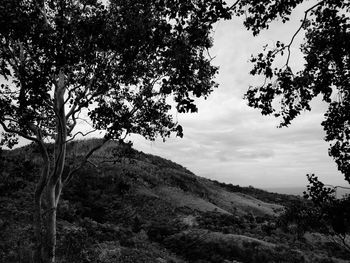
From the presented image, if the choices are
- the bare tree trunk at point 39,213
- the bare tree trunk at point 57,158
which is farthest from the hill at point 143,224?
the bare tree trunk at point 39,213

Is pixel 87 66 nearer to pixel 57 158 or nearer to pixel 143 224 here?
pixel 57 158

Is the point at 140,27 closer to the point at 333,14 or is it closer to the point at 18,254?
the point at 333,14

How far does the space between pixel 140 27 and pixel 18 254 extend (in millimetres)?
12401

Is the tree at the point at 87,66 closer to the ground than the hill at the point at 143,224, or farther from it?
farther from it

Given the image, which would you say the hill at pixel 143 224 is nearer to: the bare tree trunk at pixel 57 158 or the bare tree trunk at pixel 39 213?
the bare tree trunk at pixel 57 158

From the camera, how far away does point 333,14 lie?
23.8 ft

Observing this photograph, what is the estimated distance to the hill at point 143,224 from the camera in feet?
59.0

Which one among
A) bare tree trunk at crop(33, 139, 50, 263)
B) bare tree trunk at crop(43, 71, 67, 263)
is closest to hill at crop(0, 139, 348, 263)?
bare tree trunk at crop(43, 71, 67, 263)

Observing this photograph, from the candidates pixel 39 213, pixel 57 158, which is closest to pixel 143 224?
pixel 39 213

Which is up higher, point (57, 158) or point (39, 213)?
point (57, 158)

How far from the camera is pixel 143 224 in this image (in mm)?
26344

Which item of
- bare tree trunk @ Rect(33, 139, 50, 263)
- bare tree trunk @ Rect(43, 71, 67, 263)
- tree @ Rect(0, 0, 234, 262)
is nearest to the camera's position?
tree @ Rect(0, 0, 234, 262)

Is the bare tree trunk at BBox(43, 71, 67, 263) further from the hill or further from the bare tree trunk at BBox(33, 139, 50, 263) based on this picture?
the hill

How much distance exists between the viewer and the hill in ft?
59.0
